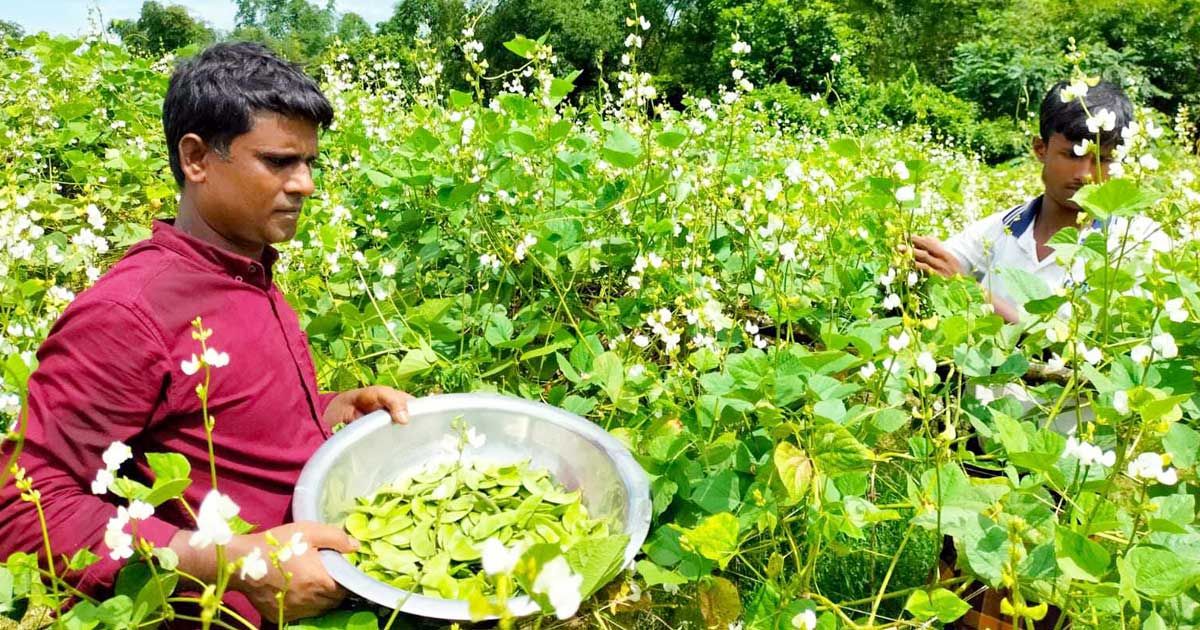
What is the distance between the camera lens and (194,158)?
52.7 inches

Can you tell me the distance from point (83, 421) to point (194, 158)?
0.47 metres

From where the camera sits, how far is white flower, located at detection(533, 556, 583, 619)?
47cm

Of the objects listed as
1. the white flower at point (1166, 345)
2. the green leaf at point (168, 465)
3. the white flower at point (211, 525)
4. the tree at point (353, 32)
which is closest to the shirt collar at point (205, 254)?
the green leaf at point (168, 465)

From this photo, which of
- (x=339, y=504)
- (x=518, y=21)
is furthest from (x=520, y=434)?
(x=518, y=21)

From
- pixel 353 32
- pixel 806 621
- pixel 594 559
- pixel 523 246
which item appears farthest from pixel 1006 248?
pixel 353 32

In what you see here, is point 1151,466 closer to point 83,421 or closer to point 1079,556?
point 1079,556

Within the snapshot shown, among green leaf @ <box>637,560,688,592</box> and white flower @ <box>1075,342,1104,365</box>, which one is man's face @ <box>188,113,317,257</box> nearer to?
green leaf @ <box>637,560,688,592</box>

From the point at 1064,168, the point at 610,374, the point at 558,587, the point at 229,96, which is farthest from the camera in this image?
the point at 1064,168

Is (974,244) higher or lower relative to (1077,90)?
lower

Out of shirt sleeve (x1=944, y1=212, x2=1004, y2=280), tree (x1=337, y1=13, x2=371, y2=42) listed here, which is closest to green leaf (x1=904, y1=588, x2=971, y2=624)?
shirt sleeve (x1=944, y1=212, x2=1004, y2=280)

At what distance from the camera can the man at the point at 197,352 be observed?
3.60 feet

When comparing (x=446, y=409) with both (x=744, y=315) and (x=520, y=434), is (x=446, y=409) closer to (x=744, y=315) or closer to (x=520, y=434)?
(x=520, y=434)

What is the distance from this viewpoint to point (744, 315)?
223 centimetres

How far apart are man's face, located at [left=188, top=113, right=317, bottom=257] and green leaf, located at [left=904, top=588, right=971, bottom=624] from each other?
1.13 m
